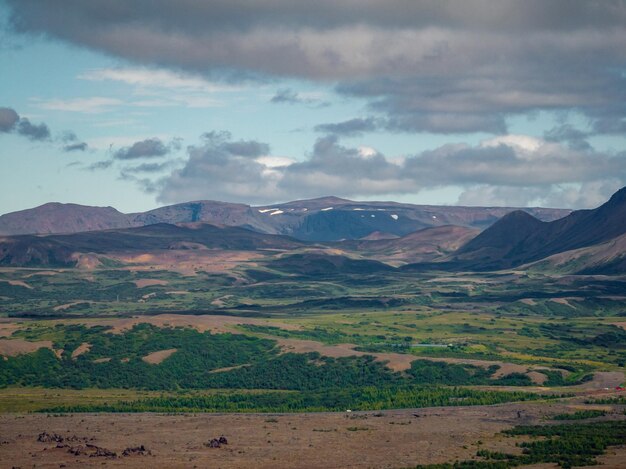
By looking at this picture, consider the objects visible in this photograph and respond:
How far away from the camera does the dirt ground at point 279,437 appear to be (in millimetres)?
131000

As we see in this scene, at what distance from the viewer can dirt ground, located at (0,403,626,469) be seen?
131000 millimetres

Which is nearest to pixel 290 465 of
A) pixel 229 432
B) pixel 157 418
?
pixel 229 432

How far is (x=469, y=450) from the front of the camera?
5413 inches

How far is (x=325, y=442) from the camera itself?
14262 centimetres

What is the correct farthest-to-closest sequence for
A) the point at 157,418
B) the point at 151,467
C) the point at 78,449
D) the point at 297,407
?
the point at 297,407 → the point at 157,418 → the point at 78,449 → the point at 151,467

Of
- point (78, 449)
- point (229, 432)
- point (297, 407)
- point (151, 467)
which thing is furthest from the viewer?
point (297, 407)

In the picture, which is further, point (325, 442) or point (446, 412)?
point (446, 412)

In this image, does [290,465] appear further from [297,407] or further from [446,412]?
[297,407]

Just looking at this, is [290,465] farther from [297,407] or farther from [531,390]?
[531,390]

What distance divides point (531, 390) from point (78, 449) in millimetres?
87736

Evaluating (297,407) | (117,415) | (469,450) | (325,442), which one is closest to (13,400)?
(117,415)

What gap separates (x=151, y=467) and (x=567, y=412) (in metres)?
68.2

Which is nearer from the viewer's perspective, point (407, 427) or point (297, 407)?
point (407, 427)

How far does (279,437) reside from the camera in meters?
146
